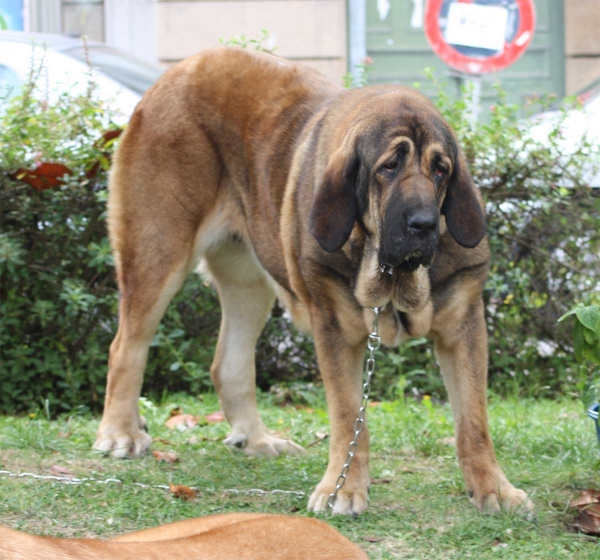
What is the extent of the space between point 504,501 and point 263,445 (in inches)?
55.2

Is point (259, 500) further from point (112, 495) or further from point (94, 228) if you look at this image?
point (94, 228)

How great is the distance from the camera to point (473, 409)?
12.6 feet

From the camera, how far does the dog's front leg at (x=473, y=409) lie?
12.3ft

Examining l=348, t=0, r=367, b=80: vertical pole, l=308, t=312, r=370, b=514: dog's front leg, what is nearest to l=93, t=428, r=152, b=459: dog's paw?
l=308, t=312, r=370, b=514: dog's front leg

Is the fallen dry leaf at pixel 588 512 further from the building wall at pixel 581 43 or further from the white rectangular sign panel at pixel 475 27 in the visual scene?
the building wall at pixel 581 43

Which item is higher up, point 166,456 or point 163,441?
point 166,456

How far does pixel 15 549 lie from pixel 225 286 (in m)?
3.49

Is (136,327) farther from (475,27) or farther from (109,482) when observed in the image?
(475,27)

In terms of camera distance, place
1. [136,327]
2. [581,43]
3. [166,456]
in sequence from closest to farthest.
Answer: [166,456] < [136,327] < [581,43]

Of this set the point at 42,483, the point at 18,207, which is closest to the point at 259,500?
the point at 42,483

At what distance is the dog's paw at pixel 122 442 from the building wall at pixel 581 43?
9739 mm

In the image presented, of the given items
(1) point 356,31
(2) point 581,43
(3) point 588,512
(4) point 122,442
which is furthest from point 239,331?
(2) point 581,43

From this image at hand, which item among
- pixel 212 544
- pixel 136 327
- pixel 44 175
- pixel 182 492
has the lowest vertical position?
pixel 182 492

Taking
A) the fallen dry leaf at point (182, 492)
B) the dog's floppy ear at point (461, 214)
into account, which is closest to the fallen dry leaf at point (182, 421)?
the fallen dry leaf at point (182, 492)
